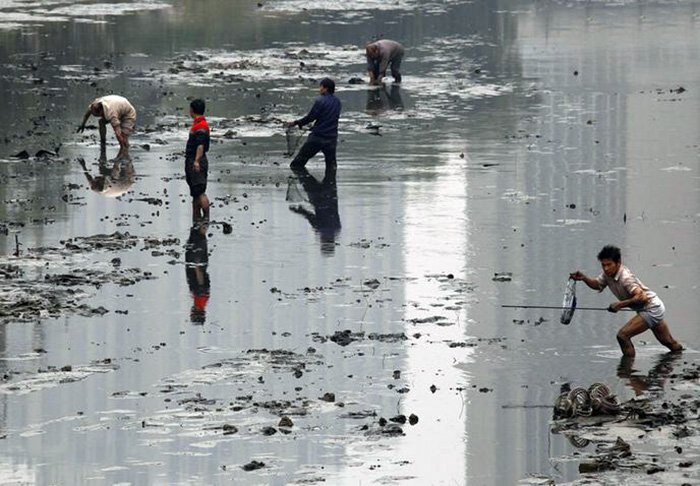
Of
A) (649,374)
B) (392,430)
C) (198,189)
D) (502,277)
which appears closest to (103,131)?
(198,189)

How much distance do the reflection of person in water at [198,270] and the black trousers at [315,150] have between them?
4.45 metres

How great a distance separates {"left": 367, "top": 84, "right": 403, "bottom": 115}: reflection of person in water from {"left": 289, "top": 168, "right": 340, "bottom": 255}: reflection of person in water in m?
7.26

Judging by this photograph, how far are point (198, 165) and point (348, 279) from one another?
3774 mm

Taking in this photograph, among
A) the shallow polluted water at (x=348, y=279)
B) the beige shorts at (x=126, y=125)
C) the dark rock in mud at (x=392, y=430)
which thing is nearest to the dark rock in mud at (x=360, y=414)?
the shallow polluted water at (x=348, y=279)

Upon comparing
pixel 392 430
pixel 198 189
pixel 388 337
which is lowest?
Result: pixel 392 430

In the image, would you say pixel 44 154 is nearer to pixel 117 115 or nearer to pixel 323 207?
pixel 117 115

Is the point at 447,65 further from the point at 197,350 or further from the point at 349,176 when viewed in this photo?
the point at 197,350

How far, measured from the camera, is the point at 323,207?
23188 millimetres

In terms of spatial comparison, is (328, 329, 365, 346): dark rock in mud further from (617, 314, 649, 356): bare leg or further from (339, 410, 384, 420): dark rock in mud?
(617, 314, 649, 356): bare leg

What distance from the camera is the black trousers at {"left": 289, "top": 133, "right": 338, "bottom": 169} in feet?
84.3

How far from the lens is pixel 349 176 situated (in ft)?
84.0

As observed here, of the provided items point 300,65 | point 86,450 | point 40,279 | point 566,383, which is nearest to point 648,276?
point 566,383

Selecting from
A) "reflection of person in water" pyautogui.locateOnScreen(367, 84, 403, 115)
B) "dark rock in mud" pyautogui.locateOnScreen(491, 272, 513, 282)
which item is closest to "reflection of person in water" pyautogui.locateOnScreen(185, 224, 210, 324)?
"dark rock in mud" pyautogui.locateOnScreen(491, 272, 513, 282)

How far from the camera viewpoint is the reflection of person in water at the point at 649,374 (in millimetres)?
14414
